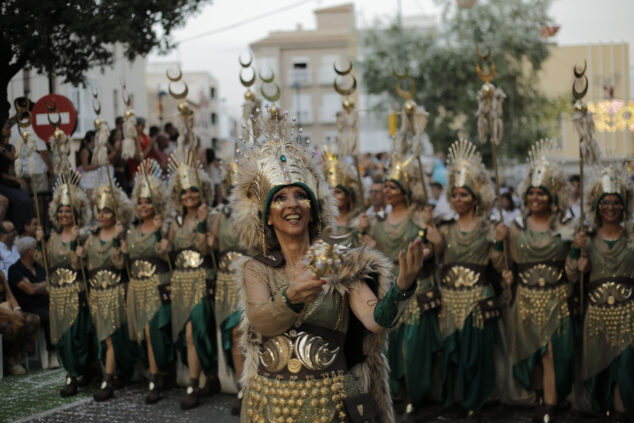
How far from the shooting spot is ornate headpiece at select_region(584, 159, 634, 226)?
21.5ft

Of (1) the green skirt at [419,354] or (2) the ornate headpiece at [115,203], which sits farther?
(2) the ornate headpiece at [115,203]

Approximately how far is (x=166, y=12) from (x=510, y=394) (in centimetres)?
525

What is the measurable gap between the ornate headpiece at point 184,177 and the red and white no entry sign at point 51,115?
51.6 inches

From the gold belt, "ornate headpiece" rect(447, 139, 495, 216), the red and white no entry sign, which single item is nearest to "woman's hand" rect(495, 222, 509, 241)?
"ornate headpiece" rect(447, 139, 495, 216)

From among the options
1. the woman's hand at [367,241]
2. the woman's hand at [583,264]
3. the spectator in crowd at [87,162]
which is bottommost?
the woman's hand at [583,264]

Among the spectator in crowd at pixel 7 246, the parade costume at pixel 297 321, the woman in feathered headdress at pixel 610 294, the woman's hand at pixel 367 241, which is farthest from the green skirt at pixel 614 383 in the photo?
the spectator in crowd at pixel 7 246

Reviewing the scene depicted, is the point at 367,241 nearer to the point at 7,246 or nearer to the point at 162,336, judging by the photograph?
the point at 162,336

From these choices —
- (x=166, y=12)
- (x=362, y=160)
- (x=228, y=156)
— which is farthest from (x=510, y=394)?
(x=362, y=160)

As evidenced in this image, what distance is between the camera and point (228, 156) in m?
8.40

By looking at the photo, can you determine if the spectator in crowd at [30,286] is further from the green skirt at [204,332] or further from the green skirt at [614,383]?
the green skirt at [614,383]

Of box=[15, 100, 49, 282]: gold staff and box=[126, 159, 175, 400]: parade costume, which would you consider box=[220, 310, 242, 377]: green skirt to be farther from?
box=[15, 100, 49, 282]: gold staff

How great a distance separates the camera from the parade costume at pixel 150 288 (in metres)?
7.85

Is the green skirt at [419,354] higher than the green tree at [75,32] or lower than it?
lower

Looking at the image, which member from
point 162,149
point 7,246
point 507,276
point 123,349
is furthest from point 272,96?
point 162,149
